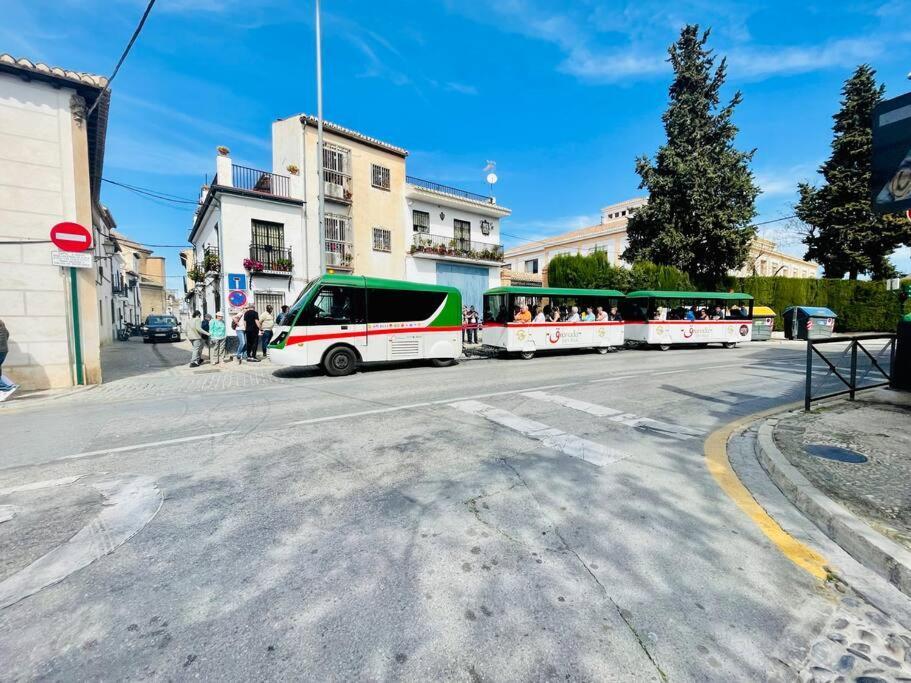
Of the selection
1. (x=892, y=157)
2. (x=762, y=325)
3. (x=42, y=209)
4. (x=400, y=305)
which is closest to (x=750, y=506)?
(x=892, y=157)

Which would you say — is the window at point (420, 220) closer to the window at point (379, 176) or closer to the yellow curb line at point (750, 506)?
the window at point (379, 176)

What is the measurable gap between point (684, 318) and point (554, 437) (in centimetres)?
1633

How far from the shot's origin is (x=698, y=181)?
24.9 m

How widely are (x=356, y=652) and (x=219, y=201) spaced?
1965cm

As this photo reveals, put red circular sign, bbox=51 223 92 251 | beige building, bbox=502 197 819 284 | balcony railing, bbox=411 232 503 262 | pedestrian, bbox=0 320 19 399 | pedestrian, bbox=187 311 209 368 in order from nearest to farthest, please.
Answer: pedestrian, bbox=0 320 19 399 < red circular sign, bbox=51 223 92 251 < pedestrian, bbox=187 311 209 368 < balcony railing, bbox=411 232 503 262 < beige building, bbox=502 197 819 284

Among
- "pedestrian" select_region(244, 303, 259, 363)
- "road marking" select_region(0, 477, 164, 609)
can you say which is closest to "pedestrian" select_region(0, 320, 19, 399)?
"pedestrian" select_region(244, 303, 259, 363)

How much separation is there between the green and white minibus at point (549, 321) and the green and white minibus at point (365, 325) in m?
2.51

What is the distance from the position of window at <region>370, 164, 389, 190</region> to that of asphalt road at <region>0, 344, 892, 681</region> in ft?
63.4

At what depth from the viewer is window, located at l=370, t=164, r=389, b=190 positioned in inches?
865

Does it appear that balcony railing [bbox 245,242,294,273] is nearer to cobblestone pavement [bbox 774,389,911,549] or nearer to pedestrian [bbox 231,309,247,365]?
pedestrian [bbox 231,309,247,365]

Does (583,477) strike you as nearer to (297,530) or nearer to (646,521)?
(646,521)

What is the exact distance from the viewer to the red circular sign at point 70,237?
8453mm

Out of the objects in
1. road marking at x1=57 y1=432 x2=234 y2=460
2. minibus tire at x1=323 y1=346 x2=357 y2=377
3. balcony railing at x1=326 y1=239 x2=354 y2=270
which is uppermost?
balcony railing at x1=326 y1=239 x2=354 y2=270

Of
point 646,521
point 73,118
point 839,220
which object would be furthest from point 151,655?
point 839,220
